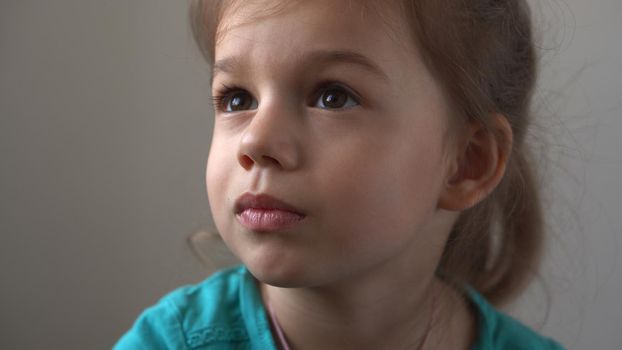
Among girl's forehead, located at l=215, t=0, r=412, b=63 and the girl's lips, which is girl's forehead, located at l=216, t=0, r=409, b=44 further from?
the girl's lips

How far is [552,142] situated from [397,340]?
37 centimetres

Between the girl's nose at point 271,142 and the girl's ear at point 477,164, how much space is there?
23 centimetres

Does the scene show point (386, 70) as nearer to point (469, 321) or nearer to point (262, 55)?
point (262, 55)

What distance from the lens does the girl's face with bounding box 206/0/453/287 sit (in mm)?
634

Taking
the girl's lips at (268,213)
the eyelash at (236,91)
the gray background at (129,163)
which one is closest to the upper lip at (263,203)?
the girl's lips at (268,213)

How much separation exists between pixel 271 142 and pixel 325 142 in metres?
0.06

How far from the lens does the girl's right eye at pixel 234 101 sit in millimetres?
725

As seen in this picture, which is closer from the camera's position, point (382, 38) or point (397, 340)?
point (382, 38)

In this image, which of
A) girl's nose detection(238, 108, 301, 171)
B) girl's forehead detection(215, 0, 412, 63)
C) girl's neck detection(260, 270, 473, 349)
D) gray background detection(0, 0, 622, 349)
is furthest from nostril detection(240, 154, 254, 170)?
gray background detection(0, 0, 622, 349)

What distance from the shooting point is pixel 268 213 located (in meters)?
0.64

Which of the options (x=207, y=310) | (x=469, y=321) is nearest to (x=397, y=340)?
(x=469, y=321)

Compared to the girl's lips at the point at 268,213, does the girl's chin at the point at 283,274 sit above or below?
below

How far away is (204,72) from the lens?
1108mm

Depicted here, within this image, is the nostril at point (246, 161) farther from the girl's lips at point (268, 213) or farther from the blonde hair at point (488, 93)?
the blonde hair at point (488, 93)
